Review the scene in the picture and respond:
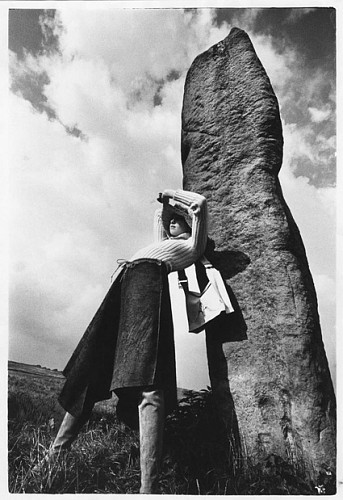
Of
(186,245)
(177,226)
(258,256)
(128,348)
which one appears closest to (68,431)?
(128,348)

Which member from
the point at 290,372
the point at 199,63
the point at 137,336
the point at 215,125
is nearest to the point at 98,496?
the point at 137,336

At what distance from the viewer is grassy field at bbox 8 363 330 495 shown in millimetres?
3781

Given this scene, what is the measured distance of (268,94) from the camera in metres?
4.60

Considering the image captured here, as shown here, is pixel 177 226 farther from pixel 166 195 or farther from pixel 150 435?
pixel 150 435

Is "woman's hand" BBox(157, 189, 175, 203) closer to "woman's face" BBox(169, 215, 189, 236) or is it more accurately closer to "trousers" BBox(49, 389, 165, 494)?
"woman's face" BBox(169, 215, 189, 236)

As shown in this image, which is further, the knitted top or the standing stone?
the knitted top

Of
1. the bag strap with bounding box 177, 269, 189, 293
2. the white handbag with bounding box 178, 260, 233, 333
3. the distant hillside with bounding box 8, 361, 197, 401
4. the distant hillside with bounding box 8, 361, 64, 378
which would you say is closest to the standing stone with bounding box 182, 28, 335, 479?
the white handbag with bounding box 178, 260, 233, 333

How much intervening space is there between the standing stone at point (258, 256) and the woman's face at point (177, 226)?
0.23 meters

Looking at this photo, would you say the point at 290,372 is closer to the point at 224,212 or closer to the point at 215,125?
the point at 224,212

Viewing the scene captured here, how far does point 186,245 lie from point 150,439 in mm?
1340

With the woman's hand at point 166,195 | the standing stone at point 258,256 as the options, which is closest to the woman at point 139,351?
the woman's hand at point 166,195

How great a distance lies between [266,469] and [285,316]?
3.17ft

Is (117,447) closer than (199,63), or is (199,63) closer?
(117,447)
